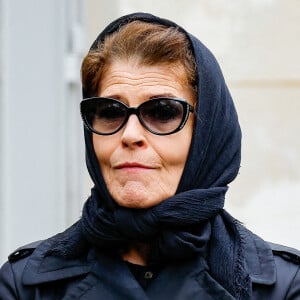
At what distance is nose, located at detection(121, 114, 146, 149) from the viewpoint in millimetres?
3270

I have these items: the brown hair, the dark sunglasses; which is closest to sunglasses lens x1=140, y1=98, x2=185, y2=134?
the dark sunglasses

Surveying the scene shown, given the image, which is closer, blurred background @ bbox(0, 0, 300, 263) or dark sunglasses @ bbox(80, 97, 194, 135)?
dark sunglasses @ bbox(80, 97, 194, 135)

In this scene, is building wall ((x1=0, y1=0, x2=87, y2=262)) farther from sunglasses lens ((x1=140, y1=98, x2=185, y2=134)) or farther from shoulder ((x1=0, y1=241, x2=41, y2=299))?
sunglasses lens ((x1=140, y1=98, x2=185, y2=134))

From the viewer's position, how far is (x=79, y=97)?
234 inches

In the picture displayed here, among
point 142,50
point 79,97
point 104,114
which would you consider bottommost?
point 79,97

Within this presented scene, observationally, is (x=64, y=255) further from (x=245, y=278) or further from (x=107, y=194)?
(x=245, y=278)

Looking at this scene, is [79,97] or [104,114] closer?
[104,114]

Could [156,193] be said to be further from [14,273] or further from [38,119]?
[38,119]

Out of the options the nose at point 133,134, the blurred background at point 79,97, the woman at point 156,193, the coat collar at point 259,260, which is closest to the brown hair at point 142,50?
the woman at point 156,193

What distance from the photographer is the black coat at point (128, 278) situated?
11.1 ft

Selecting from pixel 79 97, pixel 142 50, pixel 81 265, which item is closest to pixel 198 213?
pixel 81 265

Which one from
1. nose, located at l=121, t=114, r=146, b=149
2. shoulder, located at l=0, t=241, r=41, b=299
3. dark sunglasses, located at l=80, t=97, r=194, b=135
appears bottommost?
shoulder, located at l=0, t=241, r=41, b=299

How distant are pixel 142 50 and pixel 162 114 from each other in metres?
0.20

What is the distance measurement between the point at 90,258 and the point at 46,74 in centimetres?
244
